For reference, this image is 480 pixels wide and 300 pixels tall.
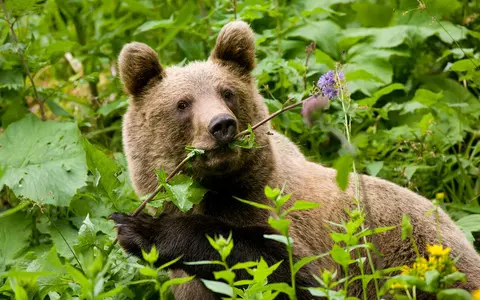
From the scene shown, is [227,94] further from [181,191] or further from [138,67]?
[181,191]

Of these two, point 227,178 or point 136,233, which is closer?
point 136,233

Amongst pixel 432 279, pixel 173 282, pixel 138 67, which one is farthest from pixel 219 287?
pixel 138 67

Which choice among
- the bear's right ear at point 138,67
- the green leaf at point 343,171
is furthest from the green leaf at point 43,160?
the green leaf at point 343,171

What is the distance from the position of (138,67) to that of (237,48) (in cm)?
62

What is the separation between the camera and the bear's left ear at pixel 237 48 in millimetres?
4797

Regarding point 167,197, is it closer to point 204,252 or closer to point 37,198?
point 204,252

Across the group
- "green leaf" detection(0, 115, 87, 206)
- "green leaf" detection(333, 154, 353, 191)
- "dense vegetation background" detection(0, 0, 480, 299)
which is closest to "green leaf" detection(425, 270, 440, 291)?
"green leaf" detection(333, 154, 353, 191)

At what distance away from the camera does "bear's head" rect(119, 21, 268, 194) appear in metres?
4.22

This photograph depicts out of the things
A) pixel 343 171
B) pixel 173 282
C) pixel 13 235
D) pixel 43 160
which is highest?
pixel 343 171

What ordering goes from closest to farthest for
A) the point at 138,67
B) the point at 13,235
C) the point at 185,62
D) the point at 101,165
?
the point at 101,165
the point at 138,67
the point at 13,235
the point at 185,62

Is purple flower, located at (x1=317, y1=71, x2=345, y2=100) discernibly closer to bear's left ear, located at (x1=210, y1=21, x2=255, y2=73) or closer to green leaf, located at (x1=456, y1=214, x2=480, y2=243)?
bear's left ear, located at (x1=210, y1=21, x2=255, y2=73)

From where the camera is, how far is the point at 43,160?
17.2 feet

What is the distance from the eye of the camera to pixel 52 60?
20.2 ft

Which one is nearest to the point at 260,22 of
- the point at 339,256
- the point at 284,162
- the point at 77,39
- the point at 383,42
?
the point at 383,42
